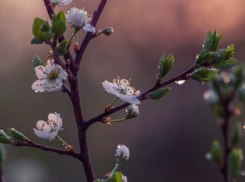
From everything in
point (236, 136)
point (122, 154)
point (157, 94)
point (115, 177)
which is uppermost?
point (236, 136)

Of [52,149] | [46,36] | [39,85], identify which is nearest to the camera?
[46,36]

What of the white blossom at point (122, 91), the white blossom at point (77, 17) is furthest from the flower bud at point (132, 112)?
the white blossom at point (77, 17)

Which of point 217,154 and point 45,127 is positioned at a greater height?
point 217,154

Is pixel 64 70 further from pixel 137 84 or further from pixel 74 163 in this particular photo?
pixel 137 84

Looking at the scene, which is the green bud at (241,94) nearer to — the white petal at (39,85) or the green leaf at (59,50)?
the green leaf at (59,50)

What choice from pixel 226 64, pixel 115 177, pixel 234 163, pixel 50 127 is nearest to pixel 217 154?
pixel 234 163

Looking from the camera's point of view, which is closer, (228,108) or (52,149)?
(228,108)

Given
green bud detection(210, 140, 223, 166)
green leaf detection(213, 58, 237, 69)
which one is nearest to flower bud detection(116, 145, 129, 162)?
green leaf detection(213, 58, 237, 69)

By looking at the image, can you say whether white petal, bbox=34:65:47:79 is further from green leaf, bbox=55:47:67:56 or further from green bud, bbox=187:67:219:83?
green bud, bbox=187:67:219:83

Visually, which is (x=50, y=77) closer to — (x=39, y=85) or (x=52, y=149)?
(x=39, y=85)
